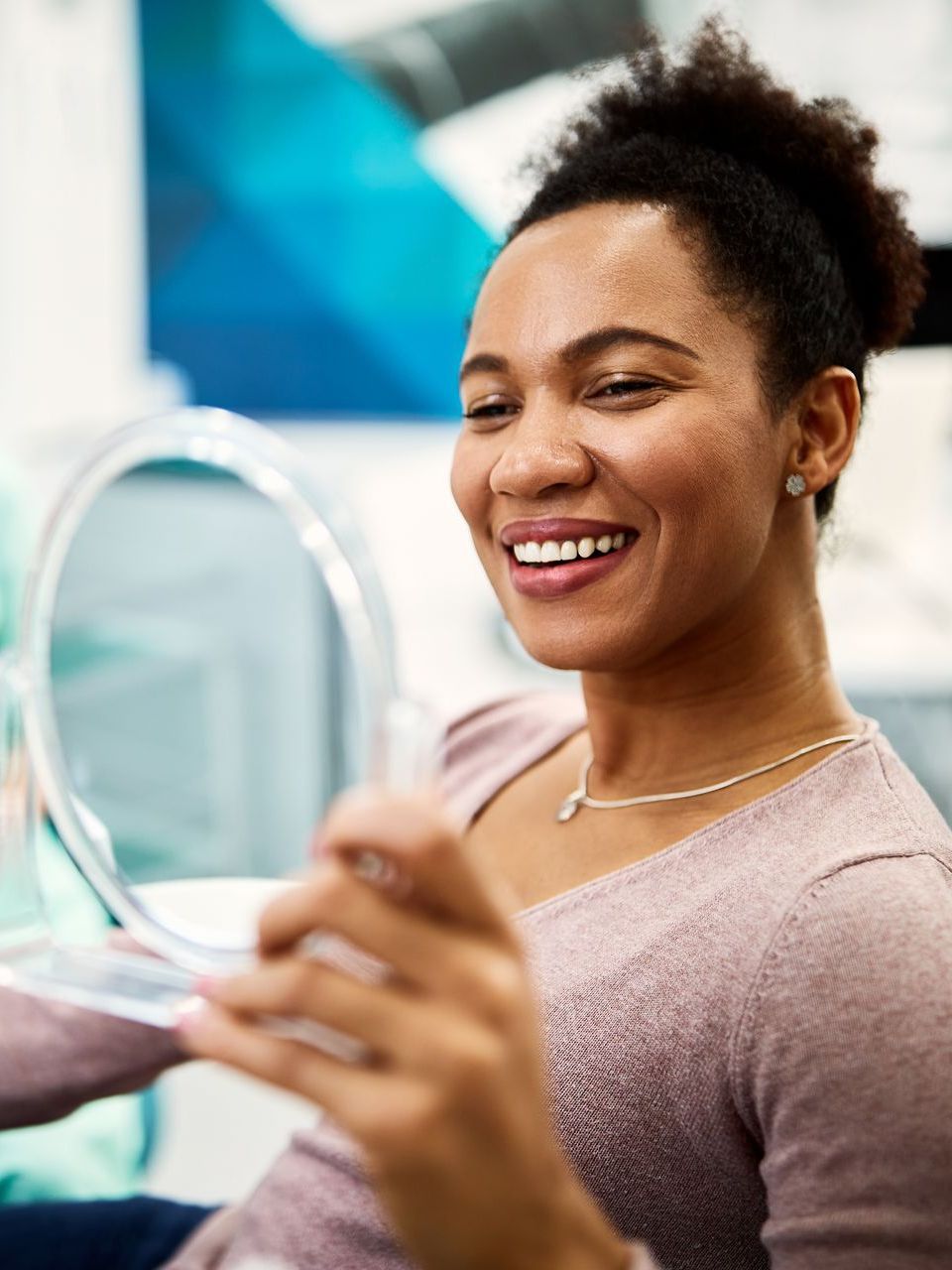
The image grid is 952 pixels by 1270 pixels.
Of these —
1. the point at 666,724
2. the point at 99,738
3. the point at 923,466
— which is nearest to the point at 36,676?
the point at 666,724

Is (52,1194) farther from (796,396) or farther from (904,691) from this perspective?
(904,691)

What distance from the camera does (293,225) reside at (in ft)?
8.86

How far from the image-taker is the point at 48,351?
98.7 inches

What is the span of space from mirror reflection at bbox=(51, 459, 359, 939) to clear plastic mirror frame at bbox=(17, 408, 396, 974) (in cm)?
29

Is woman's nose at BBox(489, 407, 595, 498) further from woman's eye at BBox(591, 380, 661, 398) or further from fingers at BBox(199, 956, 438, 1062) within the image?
fingers at BBox(199, 956, 438, 1062)

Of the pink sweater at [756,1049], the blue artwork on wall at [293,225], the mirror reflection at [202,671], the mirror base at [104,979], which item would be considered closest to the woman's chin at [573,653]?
the pink sweater at [756,1049]

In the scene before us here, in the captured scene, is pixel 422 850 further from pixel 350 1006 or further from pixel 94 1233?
pixel 94 1233

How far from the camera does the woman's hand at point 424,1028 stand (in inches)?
15.3

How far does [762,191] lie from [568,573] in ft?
0.81

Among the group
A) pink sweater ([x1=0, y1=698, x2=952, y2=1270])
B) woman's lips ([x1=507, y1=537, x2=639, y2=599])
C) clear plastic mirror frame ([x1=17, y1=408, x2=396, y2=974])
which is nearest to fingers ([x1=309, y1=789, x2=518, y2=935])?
clear plastic mirror frame ([x1=17, y1=408, x2=396, y2=974])

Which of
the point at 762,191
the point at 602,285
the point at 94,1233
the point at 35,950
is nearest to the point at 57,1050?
the point at 94,1233

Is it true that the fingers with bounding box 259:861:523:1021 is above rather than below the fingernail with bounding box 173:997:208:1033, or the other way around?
above

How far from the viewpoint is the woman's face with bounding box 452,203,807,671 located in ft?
2.23

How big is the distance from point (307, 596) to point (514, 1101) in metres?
1.70
